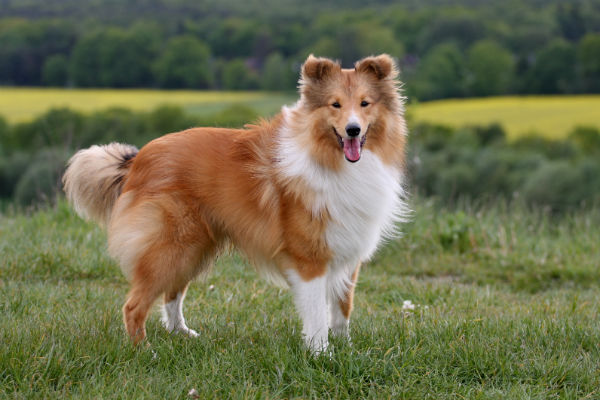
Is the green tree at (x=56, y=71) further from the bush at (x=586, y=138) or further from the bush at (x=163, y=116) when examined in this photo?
the bush at (x=586, y=138)

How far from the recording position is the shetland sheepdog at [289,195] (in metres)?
3.93

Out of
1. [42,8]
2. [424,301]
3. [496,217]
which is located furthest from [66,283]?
[42,8]

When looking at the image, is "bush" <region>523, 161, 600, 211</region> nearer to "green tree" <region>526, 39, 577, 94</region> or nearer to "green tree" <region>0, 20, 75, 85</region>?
"green tree" <region>526, 39, 577, 94</region>

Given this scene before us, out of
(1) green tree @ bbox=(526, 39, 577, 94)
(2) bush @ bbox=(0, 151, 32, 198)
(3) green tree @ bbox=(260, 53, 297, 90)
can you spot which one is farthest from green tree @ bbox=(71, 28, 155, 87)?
(1) green tree @ bbox=(526, 39, 577, 94)

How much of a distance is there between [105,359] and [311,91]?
2093mm

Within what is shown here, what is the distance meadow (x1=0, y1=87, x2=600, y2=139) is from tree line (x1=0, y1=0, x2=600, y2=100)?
685 mm

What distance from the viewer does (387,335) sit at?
4078 mm

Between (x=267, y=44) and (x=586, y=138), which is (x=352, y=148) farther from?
(x=586, y=138)

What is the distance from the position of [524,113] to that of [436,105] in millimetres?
A: 6022

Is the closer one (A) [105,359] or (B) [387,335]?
(A) [105,359]

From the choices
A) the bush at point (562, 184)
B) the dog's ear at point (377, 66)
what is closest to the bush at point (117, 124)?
the bush at point (562, 184)

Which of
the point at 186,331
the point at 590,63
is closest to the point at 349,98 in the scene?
the point at 186,331

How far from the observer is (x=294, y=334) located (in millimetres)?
4164

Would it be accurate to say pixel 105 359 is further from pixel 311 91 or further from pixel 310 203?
pixel 311 91
